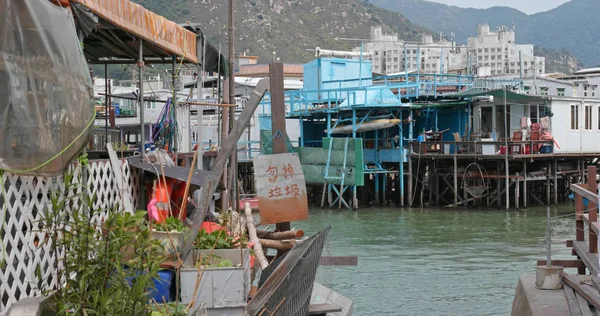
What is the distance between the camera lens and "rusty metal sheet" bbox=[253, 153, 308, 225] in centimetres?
1082

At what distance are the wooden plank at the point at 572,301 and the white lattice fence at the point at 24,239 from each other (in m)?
5.40

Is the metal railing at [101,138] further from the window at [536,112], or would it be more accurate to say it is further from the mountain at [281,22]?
the mountain at [281,22]

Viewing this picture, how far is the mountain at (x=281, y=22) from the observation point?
4545 inches

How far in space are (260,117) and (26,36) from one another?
122 ft

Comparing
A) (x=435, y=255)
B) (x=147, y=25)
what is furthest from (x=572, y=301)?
(x=435, y=255)

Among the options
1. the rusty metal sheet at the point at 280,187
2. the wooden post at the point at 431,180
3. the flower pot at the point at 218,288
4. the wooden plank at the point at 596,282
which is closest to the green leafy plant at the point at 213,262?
the flower pot at the point at 218,288

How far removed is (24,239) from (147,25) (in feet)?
18.0

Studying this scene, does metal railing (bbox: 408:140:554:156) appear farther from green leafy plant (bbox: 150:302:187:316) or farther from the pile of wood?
green leafy plant (bbox: 150:302:187:316)

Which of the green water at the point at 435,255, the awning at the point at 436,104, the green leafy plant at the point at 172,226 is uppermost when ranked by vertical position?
the awning at the point at 436,104

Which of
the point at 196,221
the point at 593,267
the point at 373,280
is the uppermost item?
the point at 196,221

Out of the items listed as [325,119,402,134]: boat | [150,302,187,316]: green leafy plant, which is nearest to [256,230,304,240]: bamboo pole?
[150,302,187,316]: green leafy plant

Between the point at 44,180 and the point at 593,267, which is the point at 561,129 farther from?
the point at 44,180

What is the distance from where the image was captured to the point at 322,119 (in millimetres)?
44281

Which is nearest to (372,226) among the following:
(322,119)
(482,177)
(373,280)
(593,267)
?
(482,177)
